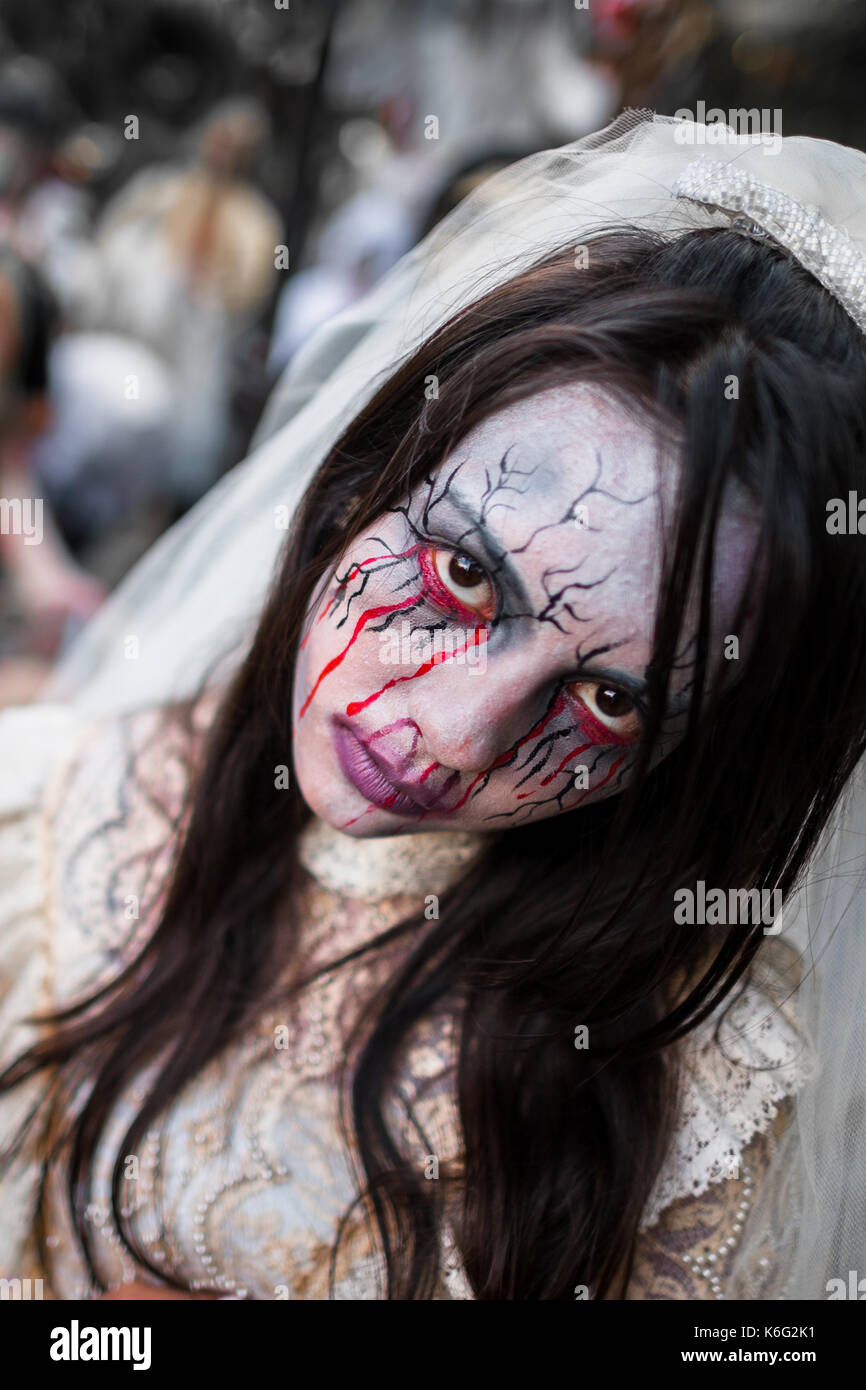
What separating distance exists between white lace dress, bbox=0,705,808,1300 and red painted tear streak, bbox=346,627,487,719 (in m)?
0.22

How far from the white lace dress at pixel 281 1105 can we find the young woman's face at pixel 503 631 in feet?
0.60

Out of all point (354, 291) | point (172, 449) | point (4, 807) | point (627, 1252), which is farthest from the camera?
point (354, 291)

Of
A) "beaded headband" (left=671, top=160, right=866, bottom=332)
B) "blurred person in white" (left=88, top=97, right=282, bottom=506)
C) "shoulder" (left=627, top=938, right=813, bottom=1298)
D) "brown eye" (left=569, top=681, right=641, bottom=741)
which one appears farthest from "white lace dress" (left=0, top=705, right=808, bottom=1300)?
"blurred person in white" (left=88, top=97, right=282, bottom=506)

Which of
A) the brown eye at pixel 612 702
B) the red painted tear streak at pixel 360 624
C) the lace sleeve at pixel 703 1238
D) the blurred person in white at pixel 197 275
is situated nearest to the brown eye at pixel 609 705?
the brown eye at pixel 612 702

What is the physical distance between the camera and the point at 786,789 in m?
0.74

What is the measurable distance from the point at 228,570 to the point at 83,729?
243mm

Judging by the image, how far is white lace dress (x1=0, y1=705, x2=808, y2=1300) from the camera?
32.5 inches

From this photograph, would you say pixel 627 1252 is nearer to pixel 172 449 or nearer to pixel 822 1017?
pixel 822 1017

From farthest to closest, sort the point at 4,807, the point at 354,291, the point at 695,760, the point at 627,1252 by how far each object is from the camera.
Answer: the point at 354,291 < the point at 4,807 < the point at 627,1252 < the point at 695,760

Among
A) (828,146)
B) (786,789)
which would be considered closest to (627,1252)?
(786,789)

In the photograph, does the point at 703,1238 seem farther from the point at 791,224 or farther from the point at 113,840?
the point at 791,224

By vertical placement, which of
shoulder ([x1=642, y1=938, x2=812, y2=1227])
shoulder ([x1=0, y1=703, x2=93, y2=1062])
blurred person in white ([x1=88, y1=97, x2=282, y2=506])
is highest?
blurred person in white ([x1=88, y1=97, x2=282, y2=506])

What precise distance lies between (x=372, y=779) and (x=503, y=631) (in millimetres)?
166

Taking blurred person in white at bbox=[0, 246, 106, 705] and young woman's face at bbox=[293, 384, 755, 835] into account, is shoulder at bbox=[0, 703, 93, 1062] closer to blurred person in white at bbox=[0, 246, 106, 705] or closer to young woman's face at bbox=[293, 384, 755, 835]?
young woman's face at bbox=[293, 384, 755, 835]
